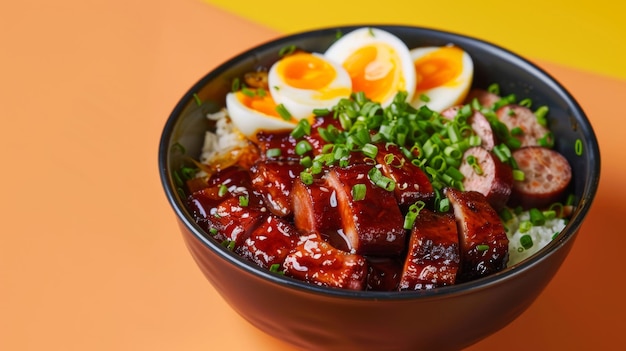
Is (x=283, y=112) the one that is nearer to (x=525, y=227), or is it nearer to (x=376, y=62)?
A: (x=376, y=62)

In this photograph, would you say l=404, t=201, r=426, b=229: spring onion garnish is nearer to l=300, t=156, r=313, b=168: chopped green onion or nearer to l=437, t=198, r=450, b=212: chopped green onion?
l=437, t=198, r=450, b=212: chopped green onion

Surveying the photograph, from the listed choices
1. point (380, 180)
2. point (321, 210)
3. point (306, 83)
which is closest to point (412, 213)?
point (380, 180)

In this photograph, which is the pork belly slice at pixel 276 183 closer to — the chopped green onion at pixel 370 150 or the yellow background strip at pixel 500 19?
the chopped green onion at pixel 370 150

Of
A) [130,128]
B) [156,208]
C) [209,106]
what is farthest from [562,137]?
[130,128]

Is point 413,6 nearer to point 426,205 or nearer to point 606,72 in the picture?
point 606,72

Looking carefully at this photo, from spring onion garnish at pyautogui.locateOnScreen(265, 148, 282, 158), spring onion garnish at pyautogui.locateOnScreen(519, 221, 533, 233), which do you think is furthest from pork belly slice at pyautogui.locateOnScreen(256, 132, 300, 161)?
spring onion garnish at pyautogui.locateOnScreen(519, 221, 533, 233)
